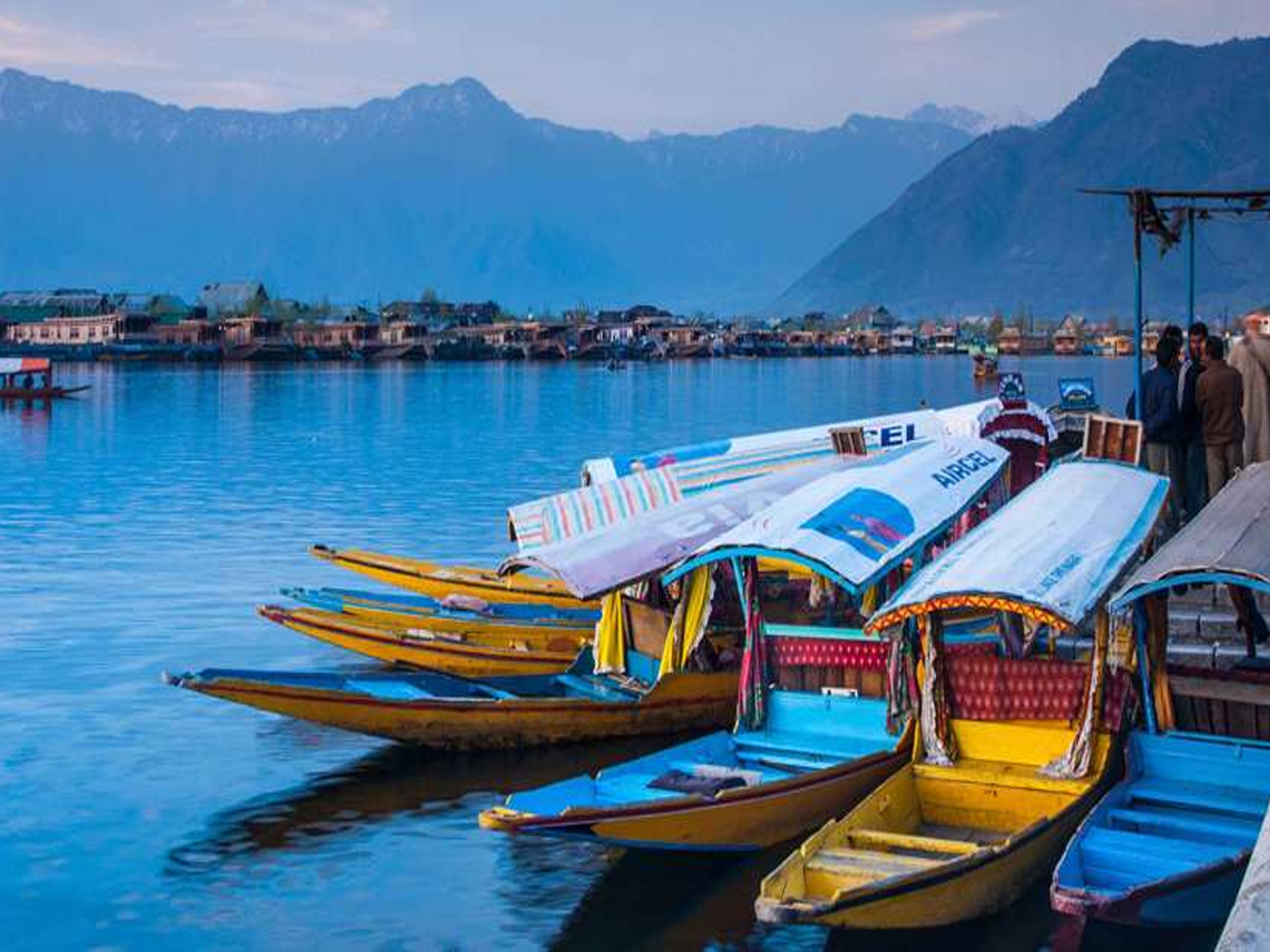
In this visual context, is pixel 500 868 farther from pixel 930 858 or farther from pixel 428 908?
pixel 930 858

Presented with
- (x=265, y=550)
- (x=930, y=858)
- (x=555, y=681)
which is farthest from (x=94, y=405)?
(x=930, y=858)

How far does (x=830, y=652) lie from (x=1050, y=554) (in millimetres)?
2326

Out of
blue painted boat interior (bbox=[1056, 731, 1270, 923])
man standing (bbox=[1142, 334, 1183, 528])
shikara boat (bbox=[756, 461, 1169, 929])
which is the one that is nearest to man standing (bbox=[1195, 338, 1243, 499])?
man standing (bbox=[1142, 334, 1183, 528])

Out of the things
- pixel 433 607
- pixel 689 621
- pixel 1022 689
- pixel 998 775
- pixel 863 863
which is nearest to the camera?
pixel 863 863

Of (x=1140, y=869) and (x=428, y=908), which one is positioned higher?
(x=1140, y=869)

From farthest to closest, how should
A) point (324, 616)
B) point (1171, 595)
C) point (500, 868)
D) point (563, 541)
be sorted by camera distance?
point (324, 616) < point (1171, 595) < point (563, 541) < point (500, 868)

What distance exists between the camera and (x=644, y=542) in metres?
15.9

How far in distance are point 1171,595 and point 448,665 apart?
777cm

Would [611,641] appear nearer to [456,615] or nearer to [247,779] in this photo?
[456,615]

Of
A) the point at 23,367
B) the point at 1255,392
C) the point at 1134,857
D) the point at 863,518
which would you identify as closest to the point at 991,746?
the point at 1134,857

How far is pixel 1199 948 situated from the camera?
37.9 feet

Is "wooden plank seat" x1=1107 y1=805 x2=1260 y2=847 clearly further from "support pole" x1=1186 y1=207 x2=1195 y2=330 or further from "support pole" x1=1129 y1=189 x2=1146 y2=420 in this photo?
"support pole" x1=1186 y1=207 x2=1195 y2=330

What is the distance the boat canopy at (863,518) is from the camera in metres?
13.6

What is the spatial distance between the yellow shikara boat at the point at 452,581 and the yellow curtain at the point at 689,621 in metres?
4.34
